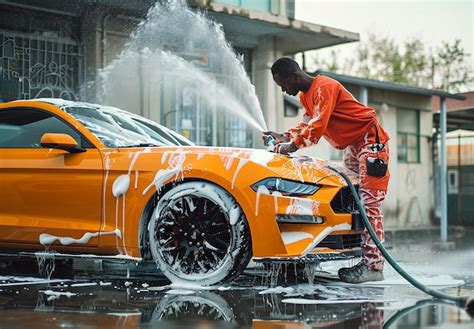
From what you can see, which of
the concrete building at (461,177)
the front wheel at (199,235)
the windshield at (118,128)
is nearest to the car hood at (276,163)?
the front wheel at (199,235)

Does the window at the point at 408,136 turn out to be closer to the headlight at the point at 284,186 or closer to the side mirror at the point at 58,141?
the headlight at the point at 284,186

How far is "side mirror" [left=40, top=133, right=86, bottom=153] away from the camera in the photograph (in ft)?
19.3

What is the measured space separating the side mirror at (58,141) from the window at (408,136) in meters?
15.4

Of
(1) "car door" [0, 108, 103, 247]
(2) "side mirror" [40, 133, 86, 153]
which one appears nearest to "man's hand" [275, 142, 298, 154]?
A: (1) "car door" [0, 108, 103, 247]

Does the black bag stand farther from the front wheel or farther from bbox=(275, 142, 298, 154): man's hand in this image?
the front wheel

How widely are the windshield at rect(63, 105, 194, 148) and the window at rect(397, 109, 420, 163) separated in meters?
14.2

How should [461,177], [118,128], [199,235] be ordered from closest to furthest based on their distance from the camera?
[199,235] → [118,128] → [461,177]

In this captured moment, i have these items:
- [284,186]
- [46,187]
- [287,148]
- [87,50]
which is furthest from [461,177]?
[46,187]

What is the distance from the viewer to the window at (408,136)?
20344mm

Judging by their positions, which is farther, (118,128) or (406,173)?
(406,173)

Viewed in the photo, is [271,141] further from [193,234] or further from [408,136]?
[408,136]

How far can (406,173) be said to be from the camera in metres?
20.2

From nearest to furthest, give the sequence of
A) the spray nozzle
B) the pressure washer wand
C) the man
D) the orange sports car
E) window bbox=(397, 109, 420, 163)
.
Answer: the pressure washer wand → the orange sports car → the man → the spray nozzle → window bbox=(397, 109, 420, 163)

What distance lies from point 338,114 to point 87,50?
6.75 meters
